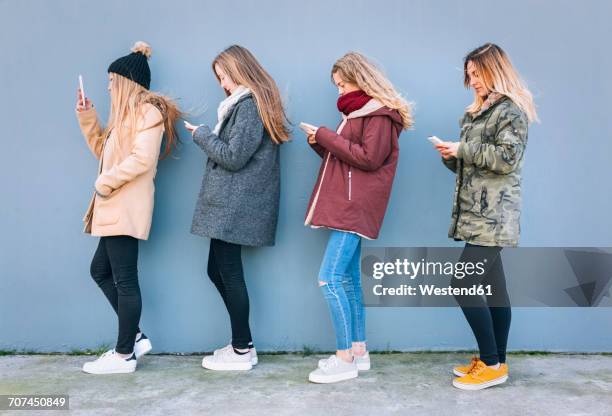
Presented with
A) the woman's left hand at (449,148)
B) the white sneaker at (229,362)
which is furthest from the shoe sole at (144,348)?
the woman's left hand at (449,148)

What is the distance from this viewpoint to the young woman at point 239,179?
3236 millimetres

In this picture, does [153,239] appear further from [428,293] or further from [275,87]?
[428,293]

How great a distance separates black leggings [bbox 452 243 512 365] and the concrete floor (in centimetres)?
22

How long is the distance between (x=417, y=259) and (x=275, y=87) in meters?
1.23

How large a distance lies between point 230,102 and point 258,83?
18 centimetres

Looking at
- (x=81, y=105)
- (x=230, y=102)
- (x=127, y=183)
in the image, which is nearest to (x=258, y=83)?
(x=230, y=102)

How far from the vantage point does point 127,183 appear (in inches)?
131

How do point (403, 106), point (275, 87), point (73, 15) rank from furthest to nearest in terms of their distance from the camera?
point (73, 15), point (275, 87), point (403, 106)

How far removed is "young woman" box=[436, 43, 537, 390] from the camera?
299 centimetres

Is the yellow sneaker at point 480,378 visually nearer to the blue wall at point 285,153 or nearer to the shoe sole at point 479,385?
the shoe sole at point 479,385

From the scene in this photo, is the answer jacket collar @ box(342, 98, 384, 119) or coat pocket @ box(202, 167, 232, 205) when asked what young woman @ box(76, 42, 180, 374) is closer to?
coat pocket @ box(202, 167, 232, 205)

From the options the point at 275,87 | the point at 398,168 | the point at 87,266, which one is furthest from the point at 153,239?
the point at 398,168

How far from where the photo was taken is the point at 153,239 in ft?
12.1

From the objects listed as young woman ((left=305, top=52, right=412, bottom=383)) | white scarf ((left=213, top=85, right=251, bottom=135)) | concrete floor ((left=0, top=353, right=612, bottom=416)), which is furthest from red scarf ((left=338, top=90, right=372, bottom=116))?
concrete floor ((left=0, top=353, right=612, bottom=416))
